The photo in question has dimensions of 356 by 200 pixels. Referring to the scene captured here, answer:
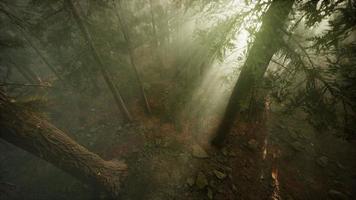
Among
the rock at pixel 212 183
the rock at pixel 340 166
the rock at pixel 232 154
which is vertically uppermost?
the rock at pixel 232 154

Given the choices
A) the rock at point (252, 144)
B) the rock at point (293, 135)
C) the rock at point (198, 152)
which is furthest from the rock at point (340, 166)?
the rock at point (198, 152)

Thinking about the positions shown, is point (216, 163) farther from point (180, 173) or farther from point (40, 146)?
point (40, 146)

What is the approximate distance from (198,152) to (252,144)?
2825 millimetres

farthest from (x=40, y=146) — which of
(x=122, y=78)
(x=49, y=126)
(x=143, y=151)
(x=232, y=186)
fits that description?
(x=122, y=78)

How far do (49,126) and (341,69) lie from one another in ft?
26.3

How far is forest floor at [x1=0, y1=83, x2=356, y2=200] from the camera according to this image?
23.4ft

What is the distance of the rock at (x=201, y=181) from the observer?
7.01m

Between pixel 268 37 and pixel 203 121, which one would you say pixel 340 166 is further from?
pixel 268 37

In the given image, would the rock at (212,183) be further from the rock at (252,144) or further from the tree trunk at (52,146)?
the tree trunk at (52,146)

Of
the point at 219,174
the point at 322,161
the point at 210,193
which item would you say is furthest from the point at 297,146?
the point at 210,193

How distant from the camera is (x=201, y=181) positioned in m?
7.13

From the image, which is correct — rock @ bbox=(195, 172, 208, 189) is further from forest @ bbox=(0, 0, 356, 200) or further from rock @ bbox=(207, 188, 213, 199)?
rock @ bbox=(207, 188, 213, 199)

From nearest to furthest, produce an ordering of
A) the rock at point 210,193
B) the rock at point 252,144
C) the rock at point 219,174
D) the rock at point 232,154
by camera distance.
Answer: the rock at point 210,193, the rock at point 219,174, the rock at point 232,154, the rock at point 252,144

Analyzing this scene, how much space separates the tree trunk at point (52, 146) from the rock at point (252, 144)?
6.29m
